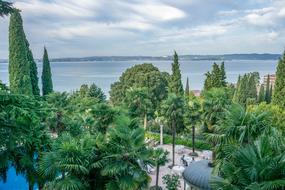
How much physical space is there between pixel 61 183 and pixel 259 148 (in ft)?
19.3

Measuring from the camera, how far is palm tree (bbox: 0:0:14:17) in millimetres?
8662

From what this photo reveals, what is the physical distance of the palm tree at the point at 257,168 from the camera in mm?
6832

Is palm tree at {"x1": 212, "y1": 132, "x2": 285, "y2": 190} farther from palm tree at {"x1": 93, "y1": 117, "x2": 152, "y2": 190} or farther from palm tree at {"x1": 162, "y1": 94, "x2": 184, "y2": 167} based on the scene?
palm tree at {"x1": 162, "y1": 94, "x2": 184, "y2": 167}

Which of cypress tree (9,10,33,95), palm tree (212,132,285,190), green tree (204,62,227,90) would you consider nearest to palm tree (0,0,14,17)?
palm tree (212,132,285,190)

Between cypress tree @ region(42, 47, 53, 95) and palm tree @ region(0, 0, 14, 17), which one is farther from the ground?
palm tree @ region(0, 0, 14, 17)

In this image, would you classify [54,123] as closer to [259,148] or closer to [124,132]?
[124,132]

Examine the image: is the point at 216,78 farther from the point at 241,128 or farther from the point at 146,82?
the point at 241,128

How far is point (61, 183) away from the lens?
10.2 meters

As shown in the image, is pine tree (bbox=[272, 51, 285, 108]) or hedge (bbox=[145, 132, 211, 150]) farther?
hedge (bbox=[145, 132, 211, 150])

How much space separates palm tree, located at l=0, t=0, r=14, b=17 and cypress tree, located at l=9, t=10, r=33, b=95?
→ 2338 centimetres

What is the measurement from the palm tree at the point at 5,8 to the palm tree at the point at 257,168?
261 inches

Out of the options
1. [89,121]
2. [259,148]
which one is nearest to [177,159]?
[89,121]

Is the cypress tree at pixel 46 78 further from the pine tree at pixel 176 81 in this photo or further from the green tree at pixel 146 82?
the pine tree at pixel 176 81

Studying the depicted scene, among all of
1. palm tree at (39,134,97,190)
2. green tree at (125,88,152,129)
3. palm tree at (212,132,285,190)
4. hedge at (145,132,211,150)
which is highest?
palm tree at (212,132,285,190)
